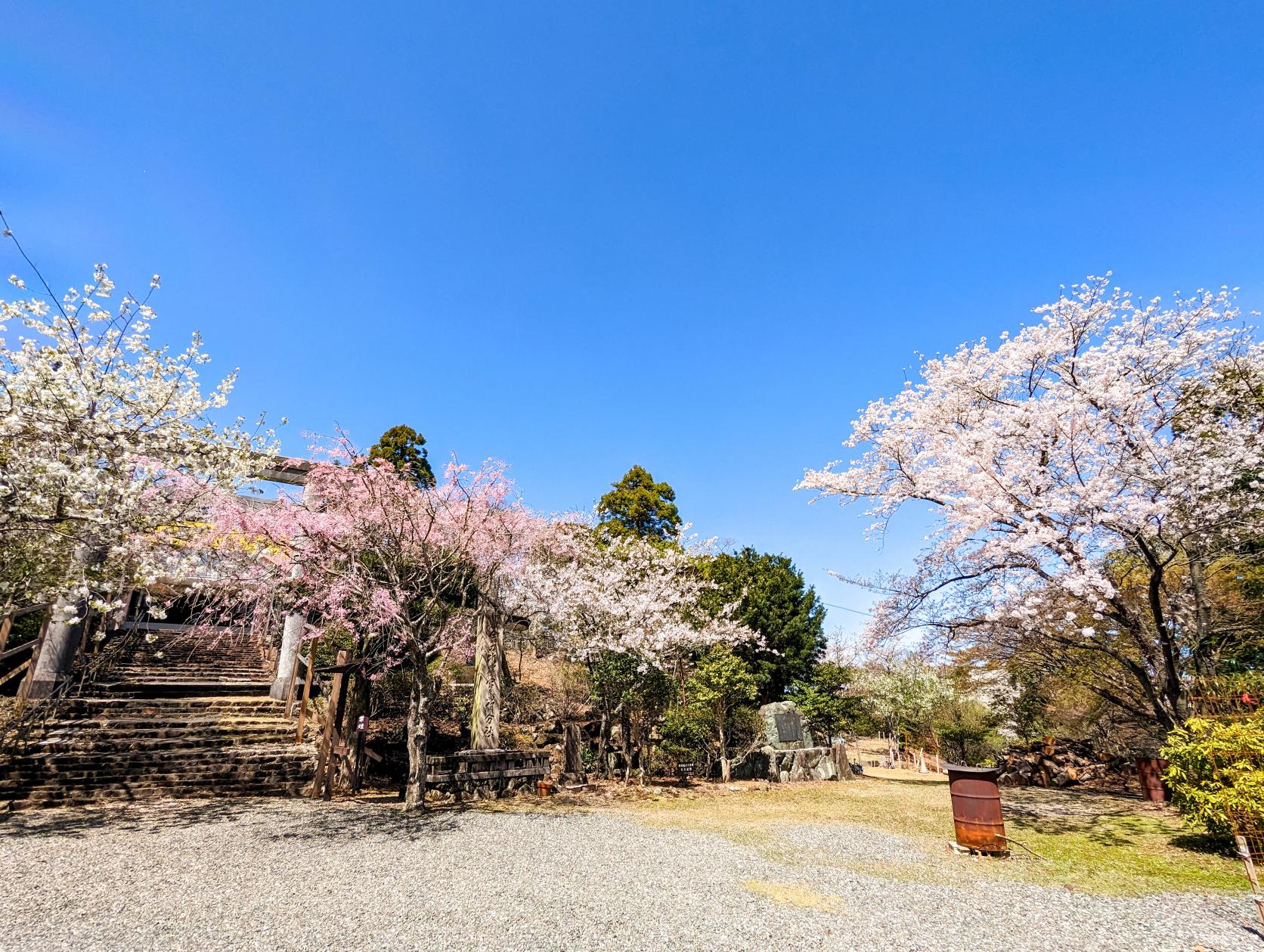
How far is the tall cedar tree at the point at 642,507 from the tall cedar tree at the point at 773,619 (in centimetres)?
665

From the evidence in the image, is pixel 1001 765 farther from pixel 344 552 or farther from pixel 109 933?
pixel 109 933

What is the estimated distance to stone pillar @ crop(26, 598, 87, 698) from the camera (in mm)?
12234

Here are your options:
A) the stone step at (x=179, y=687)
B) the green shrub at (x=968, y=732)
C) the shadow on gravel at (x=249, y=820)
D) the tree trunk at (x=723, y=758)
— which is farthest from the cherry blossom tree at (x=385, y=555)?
the green shrub at (x=968, y=732)

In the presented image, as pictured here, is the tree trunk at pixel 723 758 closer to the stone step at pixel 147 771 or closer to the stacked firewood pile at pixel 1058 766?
the stacked firewood pile at pixel 1058 766

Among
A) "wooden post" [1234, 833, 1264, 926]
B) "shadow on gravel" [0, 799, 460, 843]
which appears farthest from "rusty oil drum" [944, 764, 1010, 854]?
"shadow on gravel" [0, 799, 460, 843]

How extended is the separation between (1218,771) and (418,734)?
11.9 metres

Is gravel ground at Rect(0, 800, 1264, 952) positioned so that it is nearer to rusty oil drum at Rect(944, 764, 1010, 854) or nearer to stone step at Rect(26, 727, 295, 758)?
rusty oil drum at Rect(944, 764, 1010, 854)

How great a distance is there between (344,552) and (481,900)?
7.17m

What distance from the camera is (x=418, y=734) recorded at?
33.7 feet

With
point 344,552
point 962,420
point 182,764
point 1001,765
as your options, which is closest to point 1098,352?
point 962,420

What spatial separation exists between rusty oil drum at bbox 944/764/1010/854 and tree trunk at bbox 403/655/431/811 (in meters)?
8.42

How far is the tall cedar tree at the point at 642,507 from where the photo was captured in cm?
A: 2881

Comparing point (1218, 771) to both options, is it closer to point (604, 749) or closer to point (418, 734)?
point (604, 749)

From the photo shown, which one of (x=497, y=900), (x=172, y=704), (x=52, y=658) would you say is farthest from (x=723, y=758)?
(x=52, y=658)
